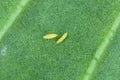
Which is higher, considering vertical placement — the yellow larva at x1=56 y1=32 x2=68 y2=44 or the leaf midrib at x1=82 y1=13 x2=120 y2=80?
the yellow larva at x1=56 y1=32 x2=68 y2=44

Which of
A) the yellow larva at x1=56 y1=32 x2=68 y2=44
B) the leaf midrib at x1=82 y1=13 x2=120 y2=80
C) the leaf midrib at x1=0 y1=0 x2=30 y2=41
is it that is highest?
the leaf midrib at x1=0 y1=0 x2=30 y2=41

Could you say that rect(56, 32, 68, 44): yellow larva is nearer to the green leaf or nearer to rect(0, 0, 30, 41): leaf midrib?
the green leaf

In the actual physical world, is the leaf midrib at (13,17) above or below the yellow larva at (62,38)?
above

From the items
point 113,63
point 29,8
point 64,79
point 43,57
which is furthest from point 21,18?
point 113,63

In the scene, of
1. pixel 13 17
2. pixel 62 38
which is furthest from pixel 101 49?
pixel 13 17

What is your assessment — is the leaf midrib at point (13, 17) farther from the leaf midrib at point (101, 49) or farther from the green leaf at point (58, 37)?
the leaf midrib at point (101, 49)

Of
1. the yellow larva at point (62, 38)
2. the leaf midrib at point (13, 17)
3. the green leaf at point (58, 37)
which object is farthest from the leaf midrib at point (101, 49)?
the leaf midrib at point (13, 17)

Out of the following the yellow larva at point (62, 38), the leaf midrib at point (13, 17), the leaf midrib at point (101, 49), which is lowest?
the leaf midrib at point (101, 49)

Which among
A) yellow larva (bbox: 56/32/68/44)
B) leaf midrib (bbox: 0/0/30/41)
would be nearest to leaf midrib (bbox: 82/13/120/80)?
yellow larva (bbox: 56/32/68/44)
